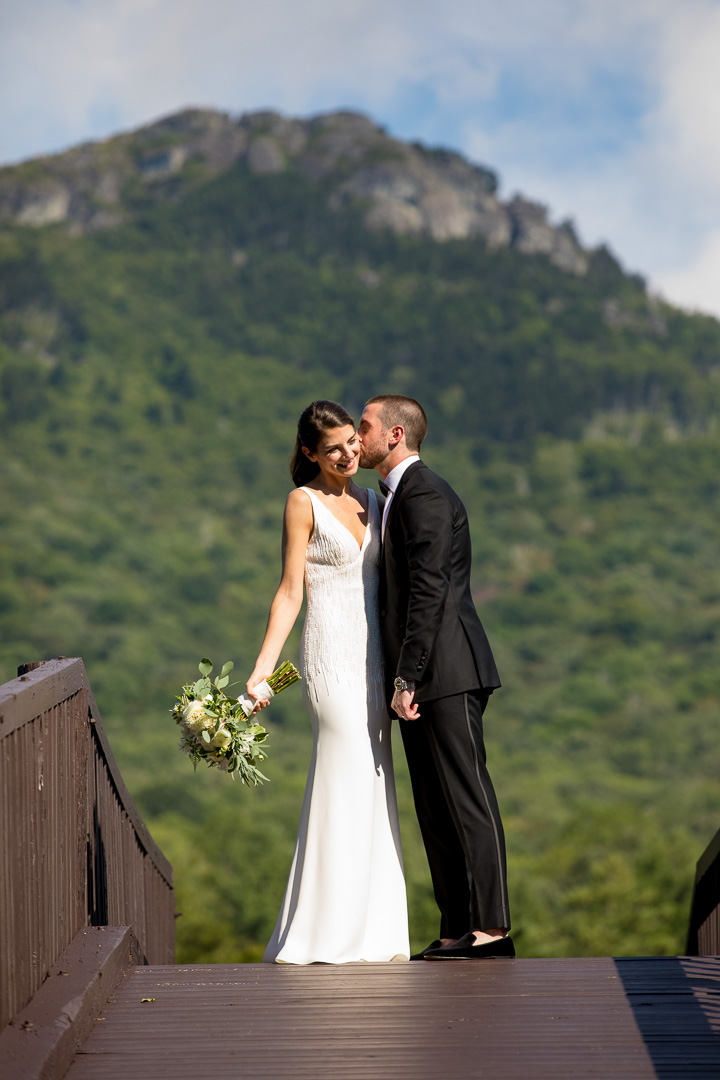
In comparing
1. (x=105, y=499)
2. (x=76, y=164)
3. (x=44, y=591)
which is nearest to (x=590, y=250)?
(x=76, y=164)

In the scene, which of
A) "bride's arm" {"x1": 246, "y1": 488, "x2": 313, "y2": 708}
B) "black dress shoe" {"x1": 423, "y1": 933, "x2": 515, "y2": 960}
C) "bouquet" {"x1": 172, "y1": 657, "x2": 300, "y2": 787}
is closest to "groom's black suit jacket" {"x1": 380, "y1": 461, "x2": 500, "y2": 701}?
"bride's arm" {"x1": 246, "y1": 488, "x2": 313, "y2": 708}

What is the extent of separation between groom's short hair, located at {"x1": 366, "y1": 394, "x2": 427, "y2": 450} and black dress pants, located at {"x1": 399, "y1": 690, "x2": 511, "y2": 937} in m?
0.85

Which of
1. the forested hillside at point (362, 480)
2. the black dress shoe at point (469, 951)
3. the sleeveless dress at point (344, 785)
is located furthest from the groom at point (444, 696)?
the forested hillside at point (362, 480)

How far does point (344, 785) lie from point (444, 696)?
476mm

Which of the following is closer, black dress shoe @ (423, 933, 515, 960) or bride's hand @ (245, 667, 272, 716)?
black dress shoe @ (423, 933, 515, 960)

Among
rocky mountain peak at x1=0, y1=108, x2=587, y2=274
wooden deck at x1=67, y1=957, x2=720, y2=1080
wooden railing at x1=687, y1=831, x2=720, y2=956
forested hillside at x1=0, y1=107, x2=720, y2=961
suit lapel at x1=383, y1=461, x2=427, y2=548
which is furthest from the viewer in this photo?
rocky mountain peak at x1=0, y1=108, x2=587, y2=274

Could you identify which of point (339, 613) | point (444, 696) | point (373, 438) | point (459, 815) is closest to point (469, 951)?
point (459, 815)

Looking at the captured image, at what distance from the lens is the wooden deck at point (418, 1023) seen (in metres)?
2.68

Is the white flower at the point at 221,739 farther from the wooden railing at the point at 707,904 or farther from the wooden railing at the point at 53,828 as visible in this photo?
the wooden railing at the point at 707,904

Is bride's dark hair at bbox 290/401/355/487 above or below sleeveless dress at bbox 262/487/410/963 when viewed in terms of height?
above

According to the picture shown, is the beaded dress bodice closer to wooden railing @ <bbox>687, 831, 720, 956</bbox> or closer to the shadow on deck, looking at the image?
the shadow on deck

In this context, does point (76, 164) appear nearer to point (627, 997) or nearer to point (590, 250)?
point (590, 250)

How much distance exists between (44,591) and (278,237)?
53711mm

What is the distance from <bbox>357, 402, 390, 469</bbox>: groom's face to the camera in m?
4.16
